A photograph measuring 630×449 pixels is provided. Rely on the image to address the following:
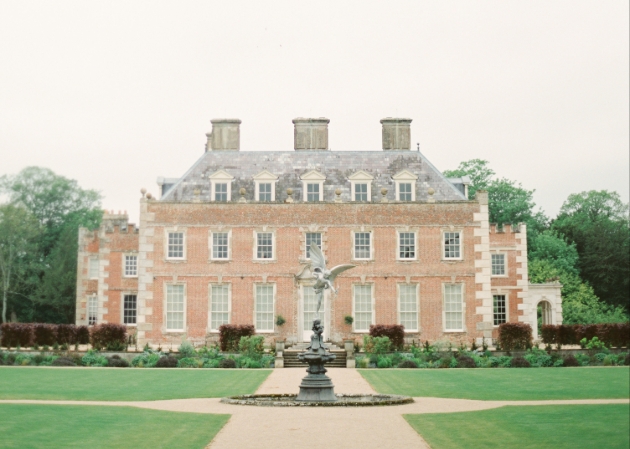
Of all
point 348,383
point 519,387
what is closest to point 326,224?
point 348,383

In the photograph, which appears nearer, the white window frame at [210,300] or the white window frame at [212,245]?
the white window frame at [210,300]

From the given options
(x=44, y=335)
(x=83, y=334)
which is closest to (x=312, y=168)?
(x=83, y=334)

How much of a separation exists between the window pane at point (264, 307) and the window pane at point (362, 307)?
13.2 feet

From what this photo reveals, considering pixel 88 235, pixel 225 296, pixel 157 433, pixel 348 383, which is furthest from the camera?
pixel 88 235

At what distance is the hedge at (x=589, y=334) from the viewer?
36.4 m

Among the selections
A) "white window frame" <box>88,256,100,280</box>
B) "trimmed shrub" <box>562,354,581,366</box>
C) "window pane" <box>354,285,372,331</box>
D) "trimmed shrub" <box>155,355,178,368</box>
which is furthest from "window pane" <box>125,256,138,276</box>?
"trimmed shrub" <box>562,354,581,366</box>

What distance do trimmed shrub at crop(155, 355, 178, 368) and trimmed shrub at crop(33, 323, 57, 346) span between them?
32.4ft

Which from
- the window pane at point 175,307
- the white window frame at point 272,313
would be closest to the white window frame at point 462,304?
the white window frame at point 272,313

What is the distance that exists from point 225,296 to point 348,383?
16441mm

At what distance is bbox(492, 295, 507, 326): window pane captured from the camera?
4697 cm

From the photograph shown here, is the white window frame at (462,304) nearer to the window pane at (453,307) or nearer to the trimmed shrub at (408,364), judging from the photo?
the window pane at (453,307)

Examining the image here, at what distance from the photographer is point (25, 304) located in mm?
56625

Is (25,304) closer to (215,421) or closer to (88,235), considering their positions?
(88,235)

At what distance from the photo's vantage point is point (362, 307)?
39344 millimetres
